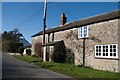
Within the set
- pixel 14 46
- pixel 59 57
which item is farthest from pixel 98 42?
pixel 14 46

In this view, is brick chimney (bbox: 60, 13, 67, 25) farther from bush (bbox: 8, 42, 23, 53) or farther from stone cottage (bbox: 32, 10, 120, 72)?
bush (bbox: 8, 42, 23, 53)

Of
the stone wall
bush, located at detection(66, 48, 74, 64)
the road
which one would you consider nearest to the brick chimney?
the stone wall

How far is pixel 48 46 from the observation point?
1316 inches

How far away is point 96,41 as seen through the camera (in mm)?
22953

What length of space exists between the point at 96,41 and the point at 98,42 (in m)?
0.36

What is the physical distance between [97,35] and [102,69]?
349cm

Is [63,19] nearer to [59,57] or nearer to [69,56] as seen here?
[59,57]

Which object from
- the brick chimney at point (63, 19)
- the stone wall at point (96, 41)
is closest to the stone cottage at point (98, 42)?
the stone wall at point (96, 41)

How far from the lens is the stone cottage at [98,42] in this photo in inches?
804

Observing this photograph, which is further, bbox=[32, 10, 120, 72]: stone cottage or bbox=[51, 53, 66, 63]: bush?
bbox=[51, 53, 66, 63]: bush

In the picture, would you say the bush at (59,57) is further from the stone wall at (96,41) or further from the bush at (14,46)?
the bush at (14,46)

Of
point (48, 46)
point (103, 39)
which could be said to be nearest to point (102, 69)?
point (103, 39)

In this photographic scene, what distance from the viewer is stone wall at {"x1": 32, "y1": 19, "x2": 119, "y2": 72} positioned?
811 inches

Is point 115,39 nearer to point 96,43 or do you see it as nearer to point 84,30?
point 96,43
